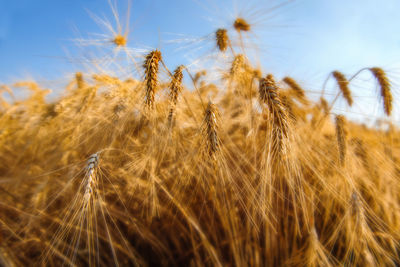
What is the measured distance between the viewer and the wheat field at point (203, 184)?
3.42 feet

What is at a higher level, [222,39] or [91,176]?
[222,39]

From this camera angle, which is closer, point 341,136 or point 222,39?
point 341,136

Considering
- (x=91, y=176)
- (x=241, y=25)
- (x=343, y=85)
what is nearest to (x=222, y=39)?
(x=241, y=25)

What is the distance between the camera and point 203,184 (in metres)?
1.07

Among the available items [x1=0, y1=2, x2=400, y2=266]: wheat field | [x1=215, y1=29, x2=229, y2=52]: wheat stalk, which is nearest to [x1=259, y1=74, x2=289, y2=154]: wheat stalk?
[x1=0, y1=2, x2=400, y2=266]: wheat field

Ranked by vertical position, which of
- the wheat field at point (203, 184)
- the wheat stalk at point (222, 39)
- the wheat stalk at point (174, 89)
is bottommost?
the wheat field at point (203, 184)

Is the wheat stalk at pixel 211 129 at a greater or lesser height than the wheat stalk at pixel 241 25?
lesser

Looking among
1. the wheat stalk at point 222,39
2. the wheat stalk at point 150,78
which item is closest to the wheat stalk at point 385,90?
the wheat stalk at point 222,39

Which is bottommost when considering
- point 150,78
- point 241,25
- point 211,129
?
point 211,129

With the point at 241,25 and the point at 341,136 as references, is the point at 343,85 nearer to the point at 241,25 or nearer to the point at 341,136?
the point at 341,136

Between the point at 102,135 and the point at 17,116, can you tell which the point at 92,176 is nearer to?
the point at 102,135

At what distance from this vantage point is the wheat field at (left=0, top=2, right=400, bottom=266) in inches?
41.0

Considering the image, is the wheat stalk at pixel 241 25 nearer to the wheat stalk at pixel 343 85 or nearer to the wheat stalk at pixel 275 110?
the wheat stalk at pixel 343 85

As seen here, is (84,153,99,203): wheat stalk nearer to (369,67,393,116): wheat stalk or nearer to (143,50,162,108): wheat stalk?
(143,50,162,108): wheat stalk
